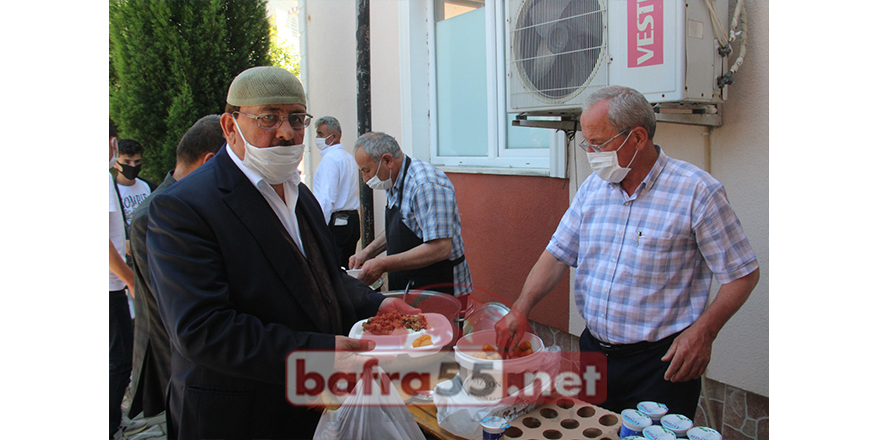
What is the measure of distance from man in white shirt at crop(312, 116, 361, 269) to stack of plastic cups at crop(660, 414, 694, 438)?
4.62 metres

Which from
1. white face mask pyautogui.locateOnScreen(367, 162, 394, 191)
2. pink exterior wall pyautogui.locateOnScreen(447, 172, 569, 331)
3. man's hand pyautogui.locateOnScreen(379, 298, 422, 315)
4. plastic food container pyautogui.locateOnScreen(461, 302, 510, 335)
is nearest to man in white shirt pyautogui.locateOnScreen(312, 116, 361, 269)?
pink exterior wall pyautogui.locateOnScreen(447, 172, 569, 331)

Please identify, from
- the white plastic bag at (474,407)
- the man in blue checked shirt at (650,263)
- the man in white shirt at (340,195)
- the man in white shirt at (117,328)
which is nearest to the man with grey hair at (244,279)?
the white plastic bag at (474,407)

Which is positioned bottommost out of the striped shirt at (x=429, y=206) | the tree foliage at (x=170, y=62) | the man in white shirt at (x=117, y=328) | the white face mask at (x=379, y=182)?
the man in white shirt at (x=117, y=328)

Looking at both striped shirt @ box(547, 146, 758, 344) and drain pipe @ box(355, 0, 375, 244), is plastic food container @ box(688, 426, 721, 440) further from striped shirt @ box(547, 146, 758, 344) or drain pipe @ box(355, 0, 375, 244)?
drain pipe @ box(355, 0, 375, 244)

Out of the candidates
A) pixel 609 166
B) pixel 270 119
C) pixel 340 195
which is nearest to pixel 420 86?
pixel 340 195

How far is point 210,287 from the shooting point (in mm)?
1743

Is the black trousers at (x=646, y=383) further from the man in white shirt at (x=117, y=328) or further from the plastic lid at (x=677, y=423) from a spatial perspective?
the man in white shirt at (x=117, y=328)

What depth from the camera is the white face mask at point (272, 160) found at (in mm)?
1985

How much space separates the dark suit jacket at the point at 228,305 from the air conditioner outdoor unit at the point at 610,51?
182cm

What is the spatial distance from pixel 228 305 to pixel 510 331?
112cm

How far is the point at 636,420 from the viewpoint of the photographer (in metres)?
1.72

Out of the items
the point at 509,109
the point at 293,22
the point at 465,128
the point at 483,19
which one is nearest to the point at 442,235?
the point at 509,109

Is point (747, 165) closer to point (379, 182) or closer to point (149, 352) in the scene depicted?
point (379, 182)

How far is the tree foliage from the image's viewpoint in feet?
26.7
